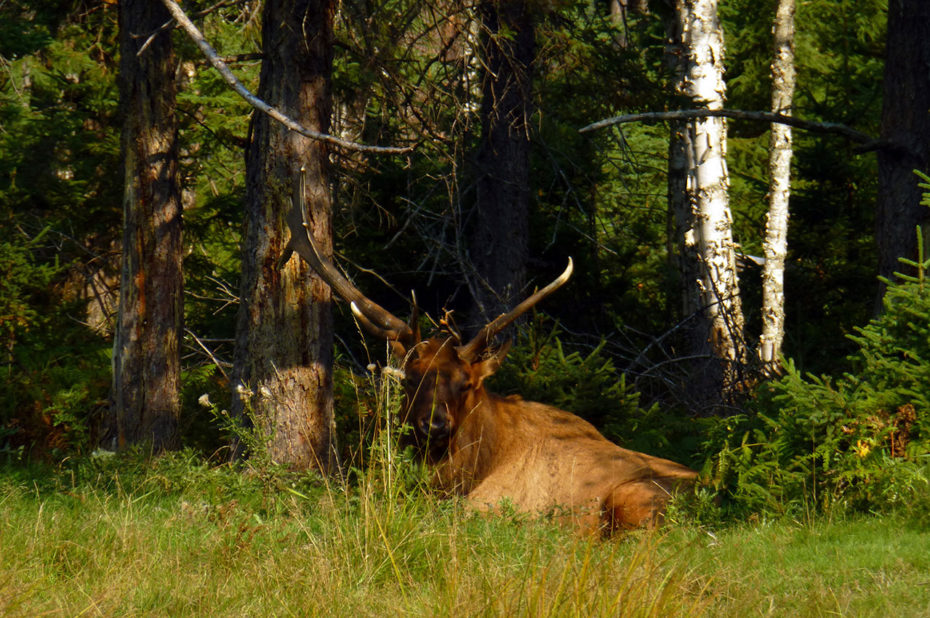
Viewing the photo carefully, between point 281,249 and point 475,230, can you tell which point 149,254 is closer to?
point 281,249

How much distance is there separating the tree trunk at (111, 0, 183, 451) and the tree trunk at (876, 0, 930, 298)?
684 cm

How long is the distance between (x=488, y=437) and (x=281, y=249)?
2.24m

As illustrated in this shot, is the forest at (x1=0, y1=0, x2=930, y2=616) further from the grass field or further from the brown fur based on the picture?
the brown fur

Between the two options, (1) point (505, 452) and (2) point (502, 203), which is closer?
(1) point (505, 452)

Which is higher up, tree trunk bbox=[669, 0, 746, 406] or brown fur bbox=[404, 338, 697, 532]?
tree trunk bbox=[669, 0, 746, 406]

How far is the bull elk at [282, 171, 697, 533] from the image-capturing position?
7.61 m

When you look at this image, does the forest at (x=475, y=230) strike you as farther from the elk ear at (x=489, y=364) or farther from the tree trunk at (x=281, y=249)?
the elk ear at (x=489, y=364)

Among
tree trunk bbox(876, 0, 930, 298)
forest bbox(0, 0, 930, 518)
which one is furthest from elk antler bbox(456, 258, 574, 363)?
tree trunk bbox(876, 0, 930, 298)

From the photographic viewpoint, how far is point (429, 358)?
26.2 ft

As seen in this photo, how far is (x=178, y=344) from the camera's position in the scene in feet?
36.7

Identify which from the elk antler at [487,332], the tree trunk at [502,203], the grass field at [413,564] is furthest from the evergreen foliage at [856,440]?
the tree trunk at [502,203]

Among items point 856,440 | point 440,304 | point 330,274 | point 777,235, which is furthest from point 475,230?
point 856,440

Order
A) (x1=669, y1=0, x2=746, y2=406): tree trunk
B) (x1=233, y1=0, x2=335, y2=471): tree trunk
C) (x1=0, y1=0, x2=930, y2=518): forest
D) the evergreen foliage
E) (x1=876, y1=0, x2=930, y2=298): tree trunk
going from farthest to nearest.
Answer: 1. (x1=669, y1=0, x2=746, y2=406): tree trunk
2. (x1=876, y1=0, x2=930, y2=298): tree trunk
3. (x1=233, y1=0, x2=335, y2=471): tree trunk
4. (x1=0, y1=0, x2=930, y2=518): forest
5. the evergreen foliage

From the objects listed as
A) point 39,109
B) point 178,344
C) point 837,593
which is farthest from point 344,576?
point 39,109
